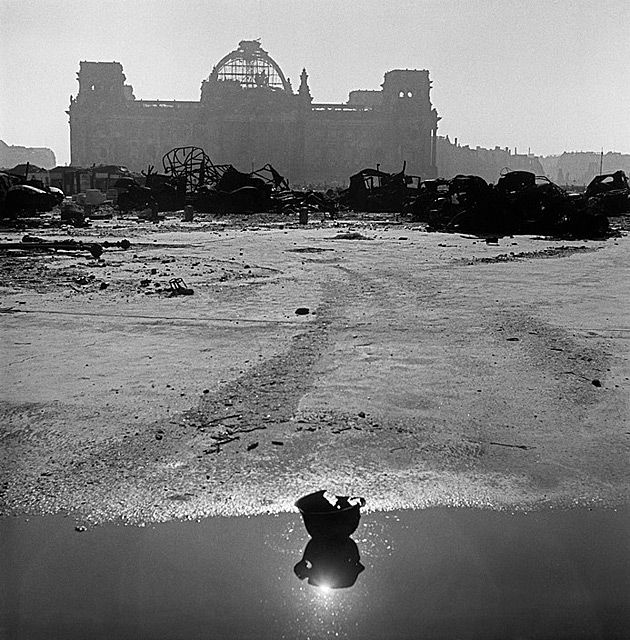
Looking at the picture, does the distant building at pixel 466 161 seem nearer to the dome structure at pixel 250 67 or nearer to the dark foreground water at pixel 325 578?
the dome structure at pixel 250 67

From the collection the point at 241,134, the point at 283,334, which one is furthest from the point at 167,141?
the point at 283,334

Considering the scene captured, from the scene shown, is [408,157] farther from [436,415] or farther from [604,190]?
[436,415]

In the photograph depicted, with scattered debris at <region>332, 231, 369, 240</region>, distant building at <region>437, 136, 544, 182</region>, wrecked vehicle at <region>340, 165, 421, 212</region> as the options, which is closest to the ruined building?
distant building at <region>437, 136, 544, 182</region>

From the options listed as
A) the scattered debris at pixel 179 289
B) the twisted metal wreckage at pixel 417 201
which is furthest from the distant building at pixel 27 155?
the scattered debris at pixel 179 289

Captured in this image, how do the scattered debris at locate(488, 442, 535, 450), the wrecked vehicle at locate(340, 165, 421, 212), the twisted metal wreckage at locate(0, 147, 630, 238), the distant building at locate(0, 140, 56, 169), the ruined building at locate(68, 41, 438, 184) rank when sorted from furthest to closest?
the distant building at locate(0, 140, 56, 169)
the ruined building at locate(68, 41, 438, 184)
the wrecked vehicle at locate(340, 165, 421, 212)
the twisted metal wreckage at locate(0, 147, 630, 238)
the scattered debris at locate(488, 442, 535, 450)

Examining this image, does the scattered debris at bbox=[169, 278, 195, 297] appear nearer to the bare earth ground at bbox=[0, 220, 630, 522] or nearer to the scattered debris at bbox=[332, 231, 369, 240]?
the bare earth ground at bbox=[0, 220, 630, 522]

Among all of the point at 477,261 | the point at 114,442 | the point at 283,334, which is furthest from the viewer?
the point at 477,261
